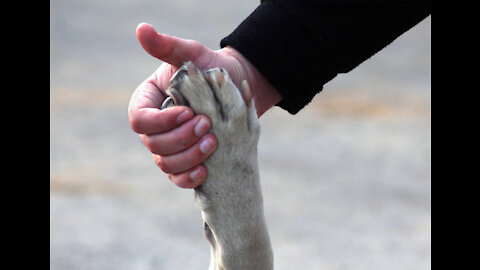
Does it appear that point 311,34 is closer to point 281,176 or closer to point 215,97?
point 215,97

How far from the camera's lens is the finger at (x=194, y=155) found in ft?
6.82

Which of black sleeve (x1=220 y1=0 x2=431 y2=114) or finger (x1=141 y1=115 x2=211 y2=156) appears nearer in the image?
finger (x1=141 y1=115 x2=211 y2=156)

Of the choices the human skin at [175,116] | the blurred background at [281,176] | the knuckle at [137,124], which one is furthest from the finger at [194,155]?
the blurred background at [281,176]

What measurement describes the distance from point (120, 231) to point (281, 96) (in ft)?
8.68

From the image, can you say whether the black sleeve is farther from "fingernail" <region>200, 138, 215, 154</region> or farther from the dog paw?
"fingernail" <region>200, 138, 215, 154</region>

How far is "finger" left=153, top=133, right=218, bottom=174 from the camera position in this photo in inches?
81.8

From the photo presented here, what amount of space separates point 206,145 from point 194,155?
51 mm

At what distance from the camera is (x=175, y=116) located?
2037 mm

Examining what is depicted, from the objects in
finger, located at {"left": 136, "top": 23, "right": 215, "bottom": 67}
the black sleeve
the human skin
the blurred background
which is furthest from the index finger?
the blurred background

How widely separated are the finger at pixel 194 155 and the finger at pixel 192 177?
0.05ft

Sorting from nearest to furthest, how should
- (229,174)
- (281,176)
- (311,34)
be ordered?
1. (229,174)
2. (311,34)
3. (281,176)

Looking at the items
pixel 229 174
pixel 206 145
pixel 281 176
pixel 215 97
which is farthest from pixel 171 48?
pixel 281 176

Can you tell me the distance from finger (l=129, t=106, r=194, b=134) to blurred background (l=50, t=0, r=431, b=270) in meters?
2.37

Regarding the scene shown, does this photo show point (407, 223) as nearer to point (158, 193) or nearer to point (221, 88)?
point (158, 193)
